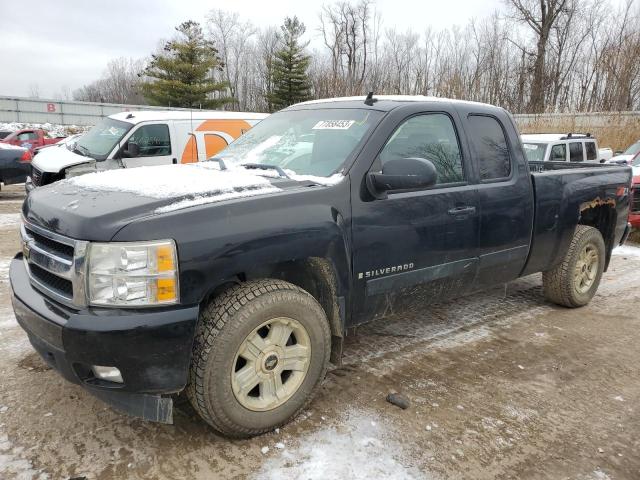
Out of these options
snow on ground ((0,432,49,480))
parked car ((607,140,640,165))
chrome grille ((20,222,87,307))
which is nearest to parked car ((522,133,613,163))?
parked car ((607,140,640,165))

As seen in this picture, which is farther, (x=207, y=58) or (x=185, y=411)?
(x=207, y=58)

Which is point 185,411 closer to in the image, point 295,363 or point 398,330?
point 295,363

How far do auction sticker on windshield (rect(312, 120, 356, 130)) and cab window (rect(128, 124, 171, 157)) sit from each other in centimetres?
593

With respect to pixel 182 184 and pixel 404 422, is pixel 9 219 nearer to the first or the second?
pixel 182 184

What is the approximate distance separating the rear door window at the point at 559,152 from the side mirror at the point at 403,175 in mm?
8472

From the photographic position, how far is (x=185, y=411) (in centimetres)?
305

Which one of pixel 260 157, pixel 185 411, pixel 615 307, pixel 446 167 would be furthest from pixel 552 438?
pixel 615 307

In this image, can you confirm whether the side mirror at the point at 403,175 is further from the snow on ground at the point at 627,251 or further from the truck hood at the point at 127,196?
the snow on ground at the point at 627,251

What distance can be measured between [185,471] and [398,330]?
2.37 m

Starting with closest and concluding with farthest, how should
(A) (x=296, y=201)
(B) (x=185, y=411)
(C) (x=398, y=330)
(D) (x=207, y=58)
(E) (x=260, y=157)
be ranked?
(A) (x=296, y=201), (B) (x=185, y=411), (E) (x=260, y=157), (C) (x=398, y=330), (D) (x=207, y=58)

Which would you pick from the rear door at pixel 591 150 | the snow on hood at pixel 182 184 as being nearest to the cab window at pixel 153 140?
the snow on hood at pixel 182 184

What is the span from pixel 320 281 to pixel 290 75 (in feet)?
138

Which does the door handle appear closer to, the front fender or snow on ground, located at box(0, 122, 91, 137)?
the front fender

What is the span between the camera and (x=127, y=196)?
262cm
